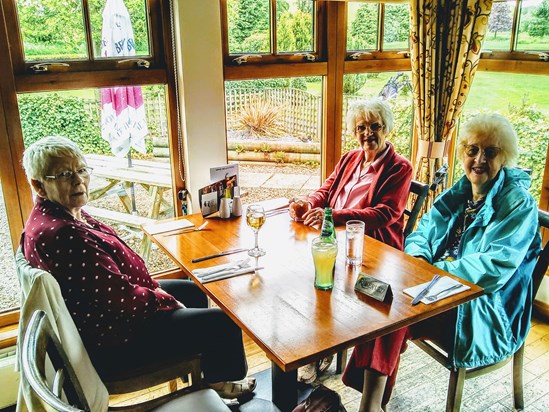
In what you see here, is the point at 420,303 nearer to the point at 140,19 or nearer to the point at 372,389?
the point at 372,389

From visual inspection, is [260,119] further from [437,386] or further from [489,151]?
[437,386]

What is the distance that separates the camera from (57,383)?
4.17ft

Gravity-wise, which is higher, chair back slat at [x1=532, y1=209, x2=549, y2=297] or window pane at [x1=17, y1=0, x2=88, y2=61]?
window pane at [x1=17, y1=0, x2=88, y2=61]

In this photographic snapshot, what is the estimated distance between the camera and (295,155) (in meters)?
3.19

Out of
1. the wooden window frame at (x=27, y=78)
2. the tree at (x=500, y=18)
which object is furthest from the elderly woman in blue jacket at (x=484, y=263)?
the wooden window frame at (x=27, y=78)

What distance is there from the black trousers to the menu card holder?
19.5 inches

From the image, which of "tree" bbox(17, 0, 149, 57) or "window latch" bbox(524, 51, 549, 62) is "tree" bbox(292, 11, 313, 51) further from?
"window latch" bbox(524, 51, 549, 62)

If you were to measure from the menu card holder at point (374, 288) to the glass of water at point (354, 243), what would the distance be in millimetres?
177

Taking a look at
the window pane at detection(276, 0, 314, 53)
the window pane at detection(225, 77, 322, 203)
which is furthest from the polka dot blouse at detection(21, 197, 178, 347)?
the window pane at detection(276, 0, 314, 53)

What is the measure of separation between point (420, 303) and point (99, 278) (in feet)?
3.40

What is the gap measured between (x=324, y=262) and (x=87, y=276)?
30.4 inches

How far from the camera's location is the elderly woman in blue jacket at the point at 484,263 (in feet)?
6.18

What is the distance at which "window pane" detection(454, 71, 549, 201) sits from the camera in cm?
297

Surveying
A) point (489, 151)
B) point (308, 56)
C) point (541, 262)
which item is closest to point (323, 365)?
point (541, 262)
